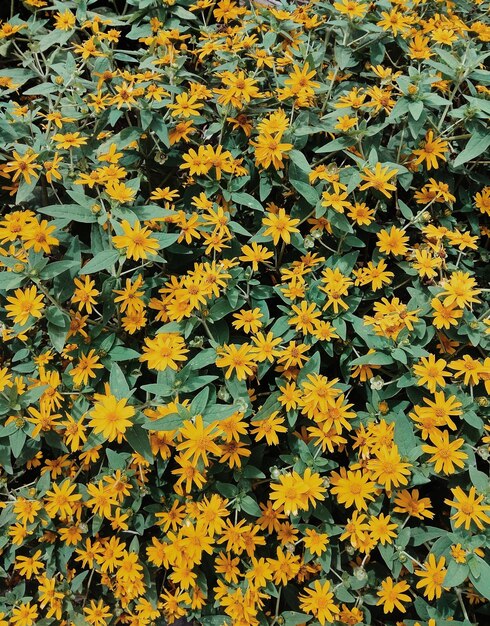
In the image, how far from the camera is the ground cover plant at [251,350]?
72.3 inches

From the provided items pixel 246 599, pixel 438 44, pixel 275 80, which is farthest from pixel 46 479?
pixel 438 44

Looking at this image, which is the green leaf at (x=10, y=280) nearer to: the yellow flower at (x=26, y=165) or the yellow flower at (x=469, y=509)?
the yellow flower at (x=26, y=165)

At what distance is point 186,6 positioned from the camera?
8.89 ft

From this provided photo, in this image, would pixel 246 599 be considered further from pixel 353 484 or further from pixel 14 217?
pixel 14 217

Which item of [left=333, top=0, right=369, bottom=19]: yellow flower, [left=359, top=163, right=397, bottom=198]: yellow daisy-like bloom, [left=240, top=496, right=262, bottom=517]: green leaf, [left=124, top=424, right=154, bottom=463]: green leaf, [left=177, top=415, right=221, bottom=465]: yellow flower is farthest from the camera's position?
[left=333, top=0, right=369, bottom=19]: yellow flower

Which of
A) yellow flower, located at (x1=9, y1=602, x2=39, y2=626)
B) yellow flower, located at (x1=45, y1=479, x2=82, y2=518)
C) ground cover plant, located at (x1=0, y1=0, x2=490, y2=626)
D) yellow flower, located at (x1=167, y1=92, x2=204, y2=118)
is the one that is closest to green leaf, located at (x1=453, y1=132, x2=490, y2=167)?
ground cover plant, located at (x1=0, y1=0, x2=490, y2=626)

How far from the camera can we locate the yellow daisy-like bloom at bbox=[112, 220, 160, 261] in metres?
1.83

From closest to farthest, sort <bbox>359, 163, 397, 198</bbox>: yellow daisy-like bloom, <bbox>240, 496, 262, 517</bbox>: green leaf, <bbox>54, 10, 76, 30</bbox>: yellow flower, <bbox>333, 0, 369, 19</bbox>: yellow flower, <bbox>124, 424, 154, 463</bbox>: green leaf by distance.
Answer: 1. <bbox>124, 424, 154, 463</bbox>: green leaf
2. <bbox>240, 496, 262, 517</bbox>: green leaf
3. <bbox>359, 163, 397, 198</bbox>: yellow daisy-like bloom
4. <bbox>333, 0, 369, 19</bbox>: yellow flower
5. <bbox>54, 10, 76, 30</bbox>: yellow flower

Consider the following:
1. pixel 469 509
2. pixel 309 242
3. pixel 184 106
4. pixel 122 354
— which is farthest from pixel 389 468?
pixel 184 106

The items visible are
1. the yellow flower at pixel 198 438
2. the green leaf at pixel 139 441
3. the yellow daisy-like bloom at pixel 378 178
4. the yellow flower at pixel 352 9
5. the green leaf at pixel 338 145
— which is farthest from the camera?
the yellow flower at pixel 352 9

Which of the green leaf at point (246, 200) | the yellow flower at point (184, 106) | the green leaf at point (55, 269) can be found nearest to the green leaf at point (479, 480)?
the green leaf at point (246, 200)

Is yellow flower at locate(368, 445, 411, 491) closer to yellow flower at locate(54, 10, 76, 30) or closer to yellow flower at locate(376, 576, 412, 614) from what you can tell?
yellow flower at locate(376, 576, 412, 614)

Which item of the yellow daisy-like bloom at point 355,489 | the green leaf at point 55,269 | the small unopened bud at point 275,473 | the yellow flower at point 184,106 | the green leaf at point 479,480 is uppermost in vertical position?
the yellow flower at point 184,106

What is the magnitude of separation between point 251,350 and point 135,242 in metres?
0.54
